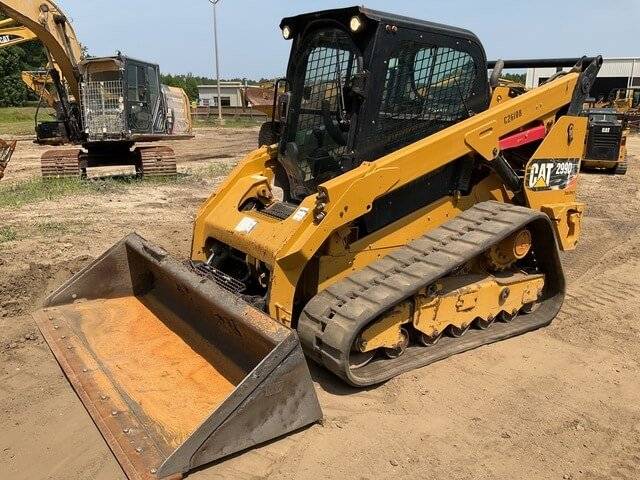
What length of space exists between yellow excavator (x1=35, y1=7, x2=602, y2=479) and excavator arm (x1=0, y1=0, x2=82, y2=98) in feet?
28.1

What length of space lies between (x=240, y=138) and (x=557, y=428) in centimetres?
2199

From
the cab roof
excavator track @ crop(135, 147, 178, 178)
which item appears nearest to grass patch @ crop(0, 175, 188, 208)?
excavator track @ crop(135, 147, 178, 178)

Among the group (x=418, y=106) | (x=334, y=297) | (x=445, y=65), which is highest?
(x=445, y=65)

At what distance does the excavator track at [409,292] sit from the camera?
358 cm

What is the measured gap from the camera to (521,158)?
5.05 metres

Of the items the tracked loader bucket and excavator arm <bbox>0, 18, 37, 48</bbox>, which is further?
excavator arm <bbox>0, 18, 37, 48</bbox>

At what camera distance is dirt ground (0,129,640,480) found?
3.05m

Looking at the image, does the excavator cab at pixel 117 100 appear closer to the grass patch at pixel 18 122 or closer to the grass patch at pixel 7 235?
the grass patch at pixel 7 235

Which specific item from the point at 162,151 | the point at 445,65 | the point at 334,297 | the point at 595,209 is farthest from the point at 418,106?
the point at 162,151

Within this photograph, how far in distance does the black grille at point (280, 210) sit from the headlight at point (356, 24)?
4.39 ft

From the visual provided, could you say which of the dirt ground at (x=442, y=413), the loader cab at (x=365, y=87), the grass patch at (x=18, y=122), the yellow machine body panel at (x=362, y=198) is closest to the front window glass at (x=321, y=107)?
the loader cab at (x=365, y=87)

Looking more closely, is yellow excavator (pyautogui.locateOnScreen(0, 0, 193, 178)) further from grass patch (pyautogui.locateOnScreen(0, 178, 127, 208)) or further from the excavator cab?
grass patch (pyautogui.locateOnScreen(0, 178, 127, 208))

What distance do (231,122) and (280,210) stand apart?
2938 centimetres

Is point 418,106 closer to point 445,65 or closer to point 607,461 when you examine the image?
point 445,65
